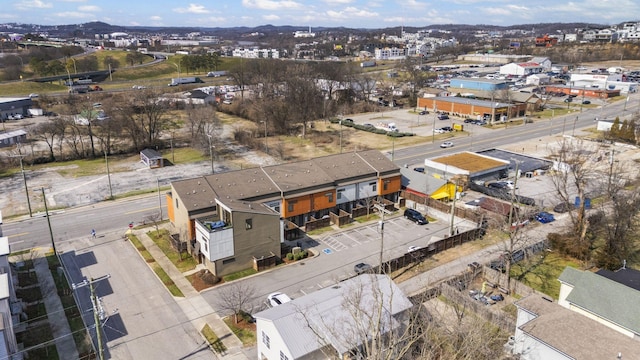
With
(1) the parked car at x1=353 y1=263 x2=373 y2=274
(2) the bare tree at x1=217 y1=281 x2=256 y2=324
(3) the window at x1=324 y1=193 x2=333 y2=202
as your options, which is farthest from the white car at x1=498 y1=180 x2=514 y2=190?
(2) the bare tree at x1=217 y1=281 x2=256 y2=324

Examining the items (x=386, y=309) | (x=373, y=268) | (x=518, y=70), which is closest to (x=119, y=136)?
(x=373, y=268)

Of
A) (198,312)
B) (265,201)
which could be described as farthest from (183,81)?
(198,312)

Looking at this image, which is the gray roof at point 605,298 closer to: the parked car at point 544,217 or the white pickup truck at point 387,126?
the parked car at point 544,217

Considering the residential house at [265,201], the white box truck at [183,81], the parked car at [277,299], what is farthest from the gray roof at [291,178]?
the white box truck at [183,81]

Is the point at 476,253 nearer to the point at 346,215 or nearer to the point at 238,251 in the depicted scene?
the point at 346,215

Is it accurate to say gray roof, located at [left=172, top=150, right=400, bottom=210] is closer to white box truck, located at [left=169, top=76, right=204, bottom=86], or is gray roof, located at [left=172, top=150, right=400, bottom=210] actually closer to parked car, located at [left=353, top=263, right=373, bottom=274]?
parked car, located at [left=353, top=263, right=373, bottom=274]
